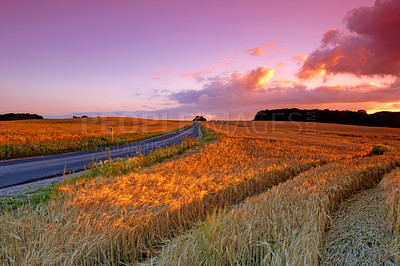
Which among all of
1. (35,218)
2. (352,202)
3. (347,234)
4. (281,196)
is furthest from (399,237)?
(35,218)

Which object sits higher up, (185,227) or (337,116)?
(337,116)

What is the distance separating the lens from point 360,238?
3.66m

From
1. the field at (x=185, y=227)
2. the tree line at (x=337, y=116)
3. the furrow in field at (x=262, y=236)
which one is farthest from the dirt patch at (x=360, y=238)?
the tree line at (x=337, y=116)

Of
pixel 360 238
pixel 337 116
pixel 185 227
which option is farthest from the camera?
pixel 337 116

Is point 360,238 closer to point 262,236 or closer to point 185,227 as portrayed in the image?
point 262,236

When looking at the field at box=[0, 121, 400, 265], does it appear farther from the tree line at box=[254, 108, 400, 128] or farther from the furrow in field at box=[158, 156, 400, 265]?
the tree line at box=[254, 108, 400, 128]

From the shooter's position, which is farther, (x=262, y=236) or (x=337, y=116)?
(x=337, y=116)

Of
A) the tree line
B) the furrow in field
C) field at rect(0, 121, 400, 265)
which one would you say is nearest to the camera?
the furrow in field

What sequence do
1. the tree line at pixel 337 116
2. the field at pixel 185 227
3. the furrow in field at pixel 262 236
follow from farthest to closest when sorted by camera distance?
1. the tree line at pixel 337 116
2. the field at pixel 185 227
3. the furrow in field at pixel 262 236

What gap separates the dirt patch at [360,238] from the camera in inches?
125

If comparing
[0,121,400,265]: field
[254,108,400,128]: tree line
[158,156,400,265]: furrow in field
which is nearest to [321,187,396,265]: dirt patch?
[0,121,400,265]: field

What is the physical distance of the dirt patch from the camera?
317 centimetres

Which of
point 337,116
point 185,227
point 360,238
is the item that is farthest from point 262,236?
point 337,116

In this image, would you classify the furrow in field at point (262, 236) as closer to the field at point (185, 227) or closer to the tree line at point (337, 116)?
the field at point (185, 227)
